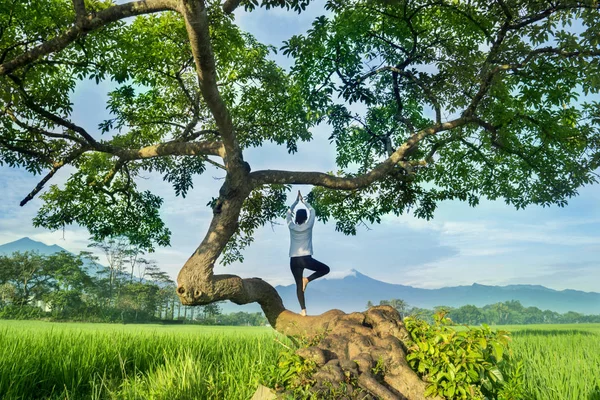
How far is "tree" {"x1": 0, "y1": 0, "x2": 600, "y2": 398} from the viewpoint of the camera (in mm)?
7770

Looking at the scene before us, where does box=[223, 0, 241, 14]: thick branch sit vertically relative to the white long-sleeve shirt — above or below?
above

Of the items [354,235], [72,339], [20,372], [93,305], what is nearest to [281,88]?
[354,235]

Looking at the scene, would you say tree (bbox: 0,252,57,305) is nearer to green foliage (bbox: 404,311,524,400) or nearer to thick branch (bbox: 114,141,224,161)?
thick branch (bbox: 114,141,224,161)

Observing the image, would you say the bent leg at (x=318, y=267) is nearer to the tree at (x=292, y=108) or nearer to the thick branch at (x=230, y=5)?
the tree at (x=292, y=108)

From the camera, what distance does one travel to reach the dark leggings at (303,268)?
8047mm

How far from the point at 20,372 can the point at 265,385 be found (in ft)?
11.7

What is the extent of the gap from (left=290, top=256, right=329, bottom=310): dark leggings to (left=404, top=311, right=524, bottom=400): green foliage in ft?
11.5

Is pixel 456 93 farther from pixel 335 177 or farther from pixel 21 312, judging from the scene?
pixel 21 312

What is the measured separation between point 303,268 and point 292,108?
3747 mm

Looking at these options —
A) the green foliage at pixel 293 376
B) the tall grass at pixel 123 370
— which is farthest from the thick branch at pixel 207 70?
the green foliage at pixel 293 376

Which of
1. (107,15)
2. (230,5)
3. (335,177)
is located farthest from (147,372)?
(230,5)

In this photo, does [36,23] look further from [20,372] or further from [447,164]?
[447,164]

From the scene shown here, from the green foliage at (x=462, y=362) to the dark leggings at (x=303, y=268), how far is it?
11.5 feet

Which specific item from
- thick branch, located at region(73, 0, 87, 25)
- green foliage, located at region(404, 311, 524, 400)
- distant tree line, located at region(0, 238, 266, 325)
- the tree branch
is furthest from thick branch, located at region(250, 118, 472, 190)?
distant tree line, located at region(0, 238, 266, 325)
